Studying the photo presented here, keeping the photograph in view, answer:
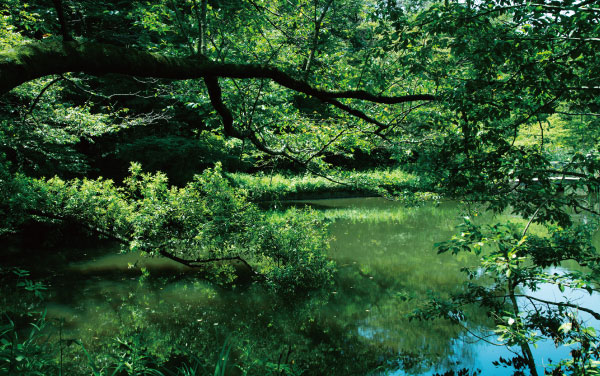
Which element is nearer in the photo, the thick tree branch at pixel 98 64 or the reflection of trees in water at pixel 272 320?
the thick tree branch at pixel 98 64

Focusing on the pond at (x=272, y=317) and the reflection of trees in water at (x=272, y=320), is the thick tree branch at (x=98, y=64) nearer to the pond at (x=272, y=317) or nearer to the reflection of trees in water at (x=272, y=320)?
the pond at (x=272, y=317)

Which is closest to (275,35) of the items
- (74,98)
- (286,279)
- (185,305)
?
(286,279)

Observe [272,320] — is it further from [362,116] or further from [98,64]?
[98,64]

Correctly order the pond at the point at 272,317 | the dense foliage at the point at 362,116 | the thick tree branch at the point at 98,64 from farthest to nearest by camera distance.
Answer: the pond at the point at 272,317, the dense foliage at the point at 362,116, the thick tree branch at the point at 98,64

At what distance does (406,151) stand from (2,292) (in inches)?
221

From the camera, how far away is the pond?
146 inches

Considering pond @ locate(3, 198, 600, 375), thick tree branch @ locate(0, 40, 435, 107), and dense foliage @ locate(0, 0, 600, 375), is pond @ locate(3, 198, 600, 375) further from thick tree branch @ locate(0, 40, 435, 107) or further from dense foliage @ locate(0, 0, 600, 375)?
thick tree branch @ locate(0, 40, 435, 107)

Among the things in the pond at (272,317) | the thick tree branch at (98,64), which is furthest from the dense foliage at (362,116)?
the pond at (272,317)

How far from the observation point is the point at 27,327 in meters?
4.10

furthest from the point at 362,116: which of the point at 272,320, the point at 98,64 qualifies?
the point at 272,320

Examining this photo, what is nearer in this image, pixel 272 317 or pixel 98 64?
pixel 98 64

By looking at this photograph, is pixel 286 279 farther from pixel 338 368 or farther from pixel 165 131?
pixel 165 131

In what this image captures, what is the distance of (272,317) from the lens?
4.61m

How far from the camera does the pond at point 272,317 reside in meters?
3.71
